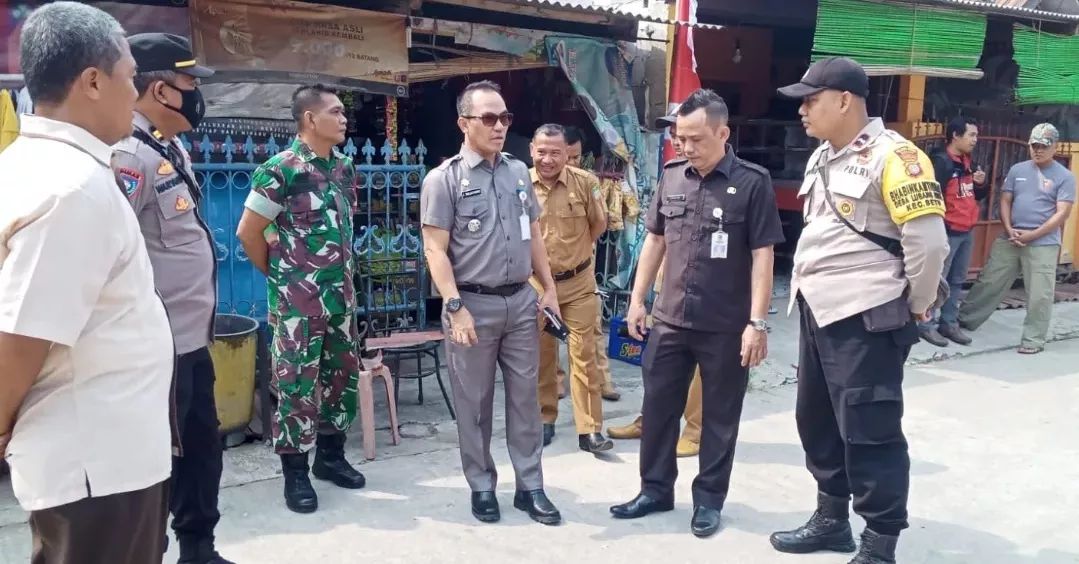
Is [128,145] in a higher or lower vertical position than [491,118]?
lower

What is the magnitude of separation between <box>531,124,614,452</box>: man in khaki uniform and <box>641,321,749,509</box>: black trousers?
0.85 m

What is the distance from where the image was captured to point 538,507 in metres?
3.85

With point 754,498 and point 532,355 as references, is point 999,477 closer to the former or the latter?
point 754,498

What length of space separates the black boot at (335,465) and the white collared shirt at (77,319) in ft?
7.15

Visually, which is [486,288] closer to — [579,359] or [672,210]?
[672,210]

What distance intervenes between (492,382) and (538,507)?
0.58 metres

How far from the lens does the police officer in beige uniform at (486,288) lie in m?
3.68

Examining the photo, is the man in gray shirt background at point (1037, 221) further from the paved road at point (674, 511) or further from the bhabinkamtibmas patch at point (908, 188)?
the bhabinkamtibmas patch at point (908, 188)

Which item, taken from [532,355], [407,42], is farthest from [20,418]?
[407,42]

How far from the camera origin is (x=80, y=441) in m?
1.87

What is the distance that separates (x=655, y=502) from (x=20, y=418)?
2.73 m

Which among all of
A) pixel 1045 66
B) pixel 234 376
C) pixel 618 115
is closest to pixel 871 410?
pixel 234 376

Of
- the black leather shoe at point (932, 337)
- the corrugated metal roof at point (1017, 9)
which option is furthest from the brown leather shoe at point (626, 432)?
→ the corrugated metal roof at point (1017, 9)

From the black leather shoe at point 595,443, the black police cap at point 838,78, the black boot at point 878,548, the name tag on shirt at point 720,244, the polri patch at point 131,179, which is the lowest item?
the black leather shoe at point 595,443
